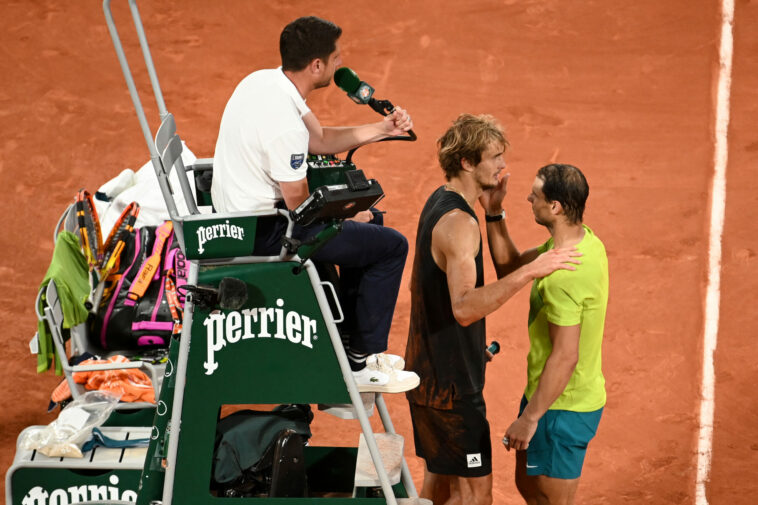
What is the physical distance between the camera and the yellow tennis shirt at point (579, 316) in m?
4.68

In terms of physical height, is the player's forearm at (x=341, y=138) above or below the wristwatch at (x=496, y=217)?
above

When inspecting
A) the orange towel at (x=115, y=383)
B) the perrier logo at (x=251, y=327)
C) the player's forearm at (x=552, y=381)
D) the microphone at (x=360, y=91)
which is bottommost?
the orange towel at (x=115, y=383)

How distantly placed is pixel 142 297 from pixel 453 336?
7.99ft

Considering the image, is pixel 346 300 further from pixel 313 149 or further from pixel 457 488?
pixel 457 488

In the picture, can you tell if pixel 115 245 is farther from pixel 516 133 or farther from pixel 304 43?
pixel 516 133

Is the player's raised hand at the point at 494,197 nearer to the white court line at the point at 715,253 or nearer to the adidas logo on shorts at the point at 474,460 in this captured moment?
the adidas logo on shorts at the point at 474,460

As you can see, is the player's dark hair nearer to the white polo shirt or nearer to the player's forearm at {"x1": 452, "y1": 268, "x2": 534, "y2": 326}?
the player's forearm at {"x1": 452, "y1": 268, "x2": 534, "y2": 326}

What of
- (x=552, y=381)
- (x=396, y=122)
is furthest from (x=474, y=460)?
(x=396, y=122)

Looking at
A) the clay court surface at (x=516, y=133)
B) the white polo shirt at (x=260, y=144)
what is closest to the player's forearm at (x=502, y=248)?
the white polo shirt at (x=260, y=144)

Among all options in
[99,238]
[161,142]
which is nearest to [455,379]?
[161,142]

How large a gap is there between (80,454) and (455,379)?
2.07m

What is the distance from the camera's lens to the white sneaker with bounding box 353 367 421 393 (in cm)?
442

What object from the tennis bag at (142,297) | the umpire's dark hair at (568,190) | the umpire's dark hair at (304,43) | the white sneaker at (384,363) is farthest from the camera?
the tennis bag at (142,297)

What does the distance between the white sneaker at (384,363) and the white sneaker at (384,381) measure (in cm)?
4
